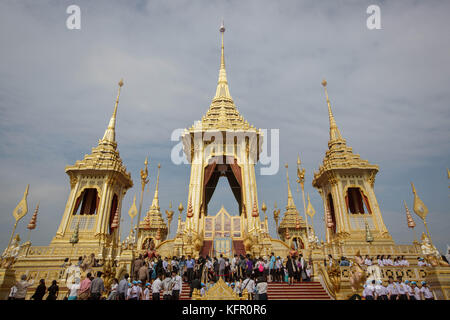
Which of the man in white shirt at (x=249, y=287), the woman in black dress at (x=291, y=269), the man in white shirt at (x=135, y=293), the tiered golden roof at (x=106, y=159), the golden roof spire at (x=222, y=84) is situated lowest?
the man in white shirt at (x=135, y=293)

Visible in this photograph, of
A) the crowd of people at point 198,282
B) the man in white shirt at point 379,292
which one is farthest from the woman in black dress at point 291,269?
the man in white shirt at point 379,292

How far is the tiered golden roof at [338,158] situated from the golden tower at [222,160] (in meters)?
7.62

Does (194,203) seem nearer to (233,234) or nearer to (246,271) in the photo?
(233,234)

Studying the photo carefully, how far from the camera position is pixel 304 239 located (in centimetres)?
3862

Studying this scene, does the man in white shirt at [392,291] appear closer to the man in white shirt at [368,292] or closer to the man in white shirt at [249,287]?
the man in white shirt at [368,292]

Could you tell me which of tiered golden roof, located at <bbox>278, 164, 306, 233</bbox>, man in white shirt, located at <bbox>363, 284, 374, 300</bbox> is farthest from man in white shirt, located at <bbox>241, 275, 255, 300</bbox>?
tiered golden roof, located at <bbox>278, 164, 306, 233</bbox>

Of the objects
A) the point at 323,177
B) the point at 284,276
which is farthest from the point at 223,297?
the point at 323,177

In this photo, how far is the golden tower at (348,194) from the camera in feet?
79.0

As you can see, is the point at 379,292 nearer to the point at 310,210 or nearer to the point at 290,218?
the point at 310,210

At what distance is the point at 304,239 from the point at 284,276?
1063 inches

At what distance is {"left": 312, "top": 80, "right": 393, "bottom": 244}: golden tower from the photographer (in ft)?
79.0

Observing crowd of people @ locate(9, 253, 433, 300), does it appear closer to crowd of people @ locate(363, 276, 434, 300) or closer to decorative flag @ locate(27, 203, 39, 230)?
crowd of people @ locate(363, 276, 434, 300)

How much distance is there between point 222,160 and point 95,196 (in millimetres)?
14013

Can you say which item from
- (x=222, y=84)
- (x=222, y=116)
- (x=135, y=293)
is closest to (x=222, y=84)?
(x=222, y=84)
